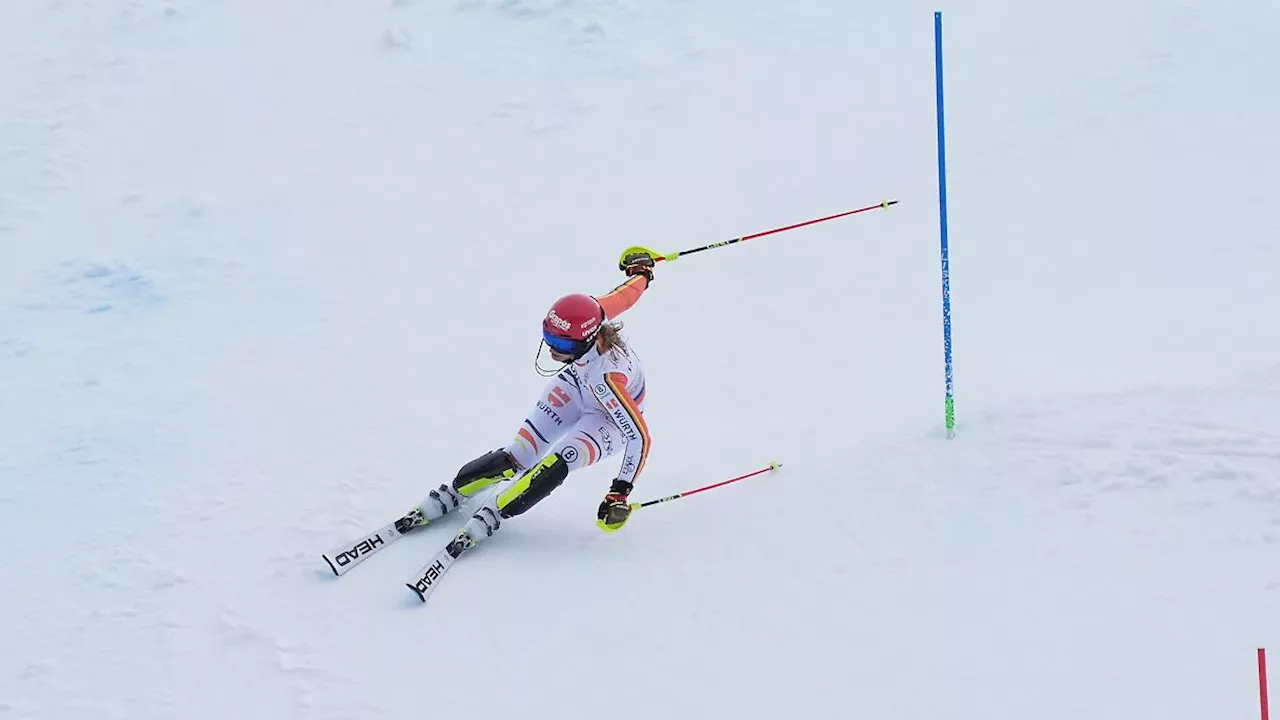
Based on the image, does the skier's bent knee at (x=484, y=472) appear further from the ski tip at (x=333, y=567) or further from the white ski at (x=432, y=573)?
the ski tip at (x=333, y=567)

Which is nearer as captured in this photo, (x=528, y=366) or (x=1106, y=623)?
(x=1106, y=623)

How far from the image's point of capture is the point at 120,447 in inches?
341

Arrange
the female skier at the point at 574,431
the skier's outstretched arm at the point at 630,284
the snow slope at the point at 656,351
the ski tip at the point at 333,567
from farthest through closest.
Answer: the skier's outstretched arm at the point at 630,284, the female skier at the point at 574,431, the ski tip at the point at 333,567, the snow slope at the point at 656,351

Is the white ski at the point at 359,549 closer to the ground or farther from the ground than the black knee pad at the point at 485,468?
closer to the ground

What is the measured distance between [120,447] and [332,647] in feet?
9.62

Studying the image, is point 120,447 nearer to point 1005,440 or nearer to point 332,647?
point 332,647

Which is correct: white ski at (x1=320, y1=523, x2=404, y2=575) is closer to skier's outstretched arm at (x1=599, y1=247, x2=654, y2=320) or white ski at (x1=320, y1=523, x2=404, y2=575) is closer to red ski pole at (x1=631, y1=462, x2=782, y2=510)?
red ski pole at (x1=631, y1=462, x2=782, y2=510)

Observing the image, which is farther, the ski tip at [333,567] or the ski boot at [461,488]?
the ski boot at [461,488]

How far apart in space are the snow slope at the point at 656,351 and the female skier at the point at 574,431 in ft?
0.70

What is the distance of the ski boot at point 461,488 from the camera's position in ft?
24.9

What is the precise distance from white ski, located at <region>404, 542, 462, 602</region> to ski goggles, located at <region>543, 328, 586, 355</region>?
3.94ft

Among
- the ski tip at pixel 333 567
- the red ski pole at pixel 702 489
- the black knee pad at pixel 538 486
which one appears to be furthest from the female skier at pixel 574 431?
the ski tip at pixel 333 567

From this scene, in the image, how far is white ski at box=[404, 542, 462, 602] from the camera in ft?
22.6

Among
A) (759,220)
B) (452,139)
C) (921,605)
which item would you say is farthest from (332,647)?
(452,139)
